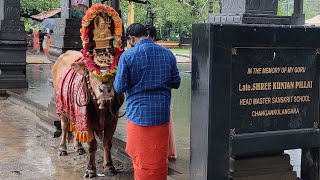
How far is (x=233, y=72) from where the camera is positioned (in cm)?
415

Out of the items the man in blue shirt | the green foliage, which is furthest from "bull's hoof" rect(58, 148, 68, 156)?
the green foliage

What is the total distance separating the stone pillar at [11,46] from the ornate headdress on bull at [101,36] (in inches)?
356

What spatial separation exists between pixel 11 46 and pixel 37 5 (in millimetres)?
Answer: 23841

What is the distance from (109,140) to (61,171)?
0.82m

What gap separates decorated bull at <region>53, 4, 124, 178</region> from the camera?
613 centimetres

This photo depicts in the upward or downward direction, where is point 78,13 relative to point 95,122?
upward

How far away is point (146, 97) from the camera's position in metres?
5.04

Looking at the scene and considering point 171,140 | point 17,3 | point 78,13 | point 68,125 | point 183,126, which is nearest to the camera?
point 171,140

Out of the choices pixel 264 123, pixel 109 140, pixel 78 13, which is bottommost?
pixel 109 140

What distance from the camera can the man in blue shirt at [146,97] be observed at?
4988 mm

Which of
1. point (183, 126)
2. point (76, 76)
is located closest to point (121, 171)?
point (76, 76)

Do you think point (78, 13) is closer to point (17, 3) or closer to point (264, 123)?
point (17, 3)

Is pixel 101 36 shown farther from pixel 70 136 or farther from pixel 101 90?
pixel 70 136

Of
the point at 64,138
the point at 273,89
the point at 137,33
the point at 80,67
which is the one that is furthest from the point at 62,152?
the point at 273,89
